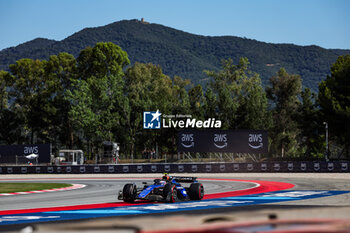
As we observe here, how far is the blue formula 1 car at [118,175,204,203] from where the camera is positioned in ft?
55.7

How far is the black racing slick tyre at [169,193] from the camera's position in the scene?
55.6 feet

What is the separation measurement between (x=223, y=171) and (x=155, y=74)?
2108 inches

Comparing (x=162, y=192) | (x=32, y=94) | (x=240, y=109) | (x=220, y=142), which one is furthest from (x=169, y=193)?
(x=32, y=94)

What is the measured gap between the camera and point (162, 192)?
1745 cm

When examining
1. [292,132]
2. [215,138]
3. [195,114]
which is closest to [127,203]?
[215,138]

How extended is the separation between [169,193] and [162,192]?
0.48m

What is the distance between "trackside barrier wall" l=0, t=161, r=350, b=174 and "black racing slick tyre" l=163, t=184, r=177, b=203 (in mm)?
29077

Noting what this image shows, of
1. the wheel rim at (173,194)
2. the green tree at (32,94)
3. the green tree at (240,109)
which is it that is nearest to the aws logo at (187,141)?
the green tree at (240,109)

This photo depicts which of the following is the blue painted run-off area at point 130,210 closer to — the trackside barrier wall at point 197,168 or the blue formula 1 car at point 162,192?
the blue formula 1 car at point 162,192

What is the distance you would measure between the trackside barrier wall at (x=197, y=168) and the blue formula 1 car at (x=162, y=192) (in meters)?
28.0

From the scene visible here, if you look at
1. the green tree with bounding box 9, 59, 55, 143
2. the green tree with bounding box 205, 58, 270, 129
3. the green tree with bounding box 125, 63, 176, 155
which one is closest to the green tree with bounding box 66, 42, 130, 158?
the green tree with bounding box 125, 63, 176, 155

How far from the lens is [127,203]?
17.5m

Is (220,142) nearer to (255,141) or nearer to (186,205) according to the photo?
(255,141)

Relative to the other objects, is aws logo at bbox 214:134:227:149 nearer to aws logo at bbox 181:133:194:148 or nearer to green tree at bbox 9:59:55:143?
aws logo at bbox 181:133:194:148
